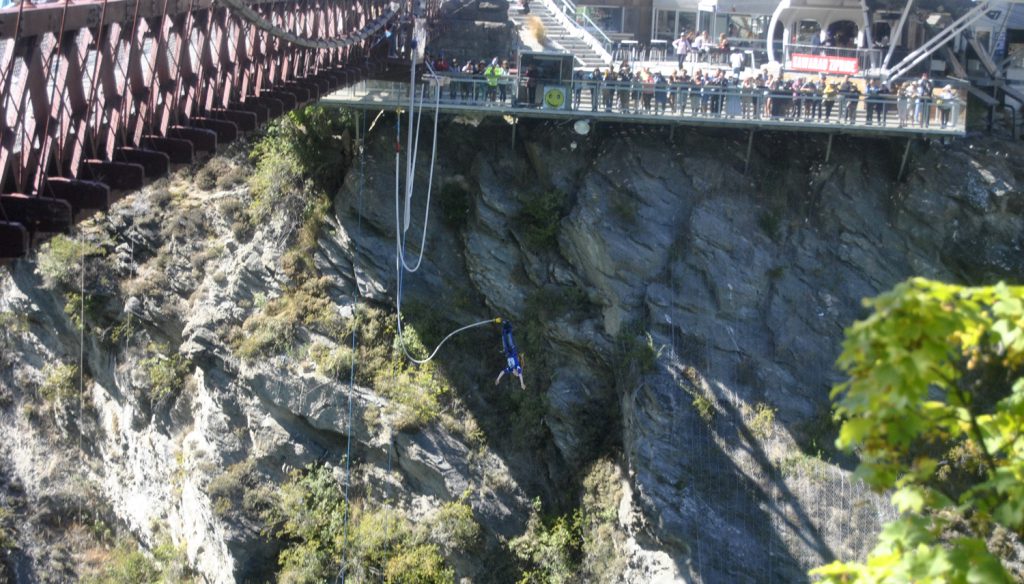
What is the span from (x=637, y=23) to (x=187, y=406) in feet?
55.1

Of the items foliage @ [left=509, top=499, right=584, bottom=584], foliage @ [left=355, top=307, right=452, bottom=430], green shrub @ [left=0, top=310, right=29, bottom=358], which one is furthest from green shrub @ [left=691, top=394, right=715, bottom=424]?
green shrub @ [left=0, top=310, right=29, bottom=358]

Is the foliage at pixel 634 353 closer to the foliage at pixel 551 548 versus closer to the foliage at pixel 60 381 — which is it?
the foliage at pixel 551 548

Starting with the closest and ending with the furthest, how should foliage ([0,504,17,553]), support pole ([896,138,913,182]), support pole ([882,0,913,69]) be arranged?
support pole ([896,138,913,182])
support pole ([882,0,913,69])
foliage ([0,504,17,553])

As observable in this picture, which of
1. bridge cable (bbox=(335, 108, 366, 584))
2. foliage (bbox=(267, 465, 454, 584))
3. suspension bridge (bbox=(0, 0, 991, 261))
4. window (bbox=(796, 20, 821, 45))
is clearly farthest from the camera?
window (bbox=(796, 20, 821, 45))

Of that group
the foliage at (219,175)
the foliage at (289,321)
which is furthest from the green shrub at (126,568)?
the foliage at (219,175)

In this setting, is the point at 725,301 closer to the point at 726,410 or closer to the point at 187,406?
the point at 726,410

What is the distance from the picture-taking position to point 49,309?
27.9m

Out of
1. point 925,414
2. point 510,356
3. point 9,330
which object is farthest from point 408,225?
point 925,414

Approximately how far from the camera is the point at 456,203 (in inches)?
976

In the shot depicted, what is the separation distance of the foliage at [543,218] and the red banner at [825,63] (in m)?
6.95

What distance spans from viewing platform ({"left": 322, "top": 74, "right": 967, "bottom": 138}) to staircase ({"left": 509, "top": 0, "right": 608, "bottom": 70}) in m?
5.56

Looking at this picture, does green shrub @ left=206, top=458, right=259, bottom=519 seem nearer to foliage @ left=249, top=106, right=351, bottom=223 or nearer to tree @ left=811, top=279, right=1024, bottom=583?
foliage @ left=249, top=106, right=351, bottom=223

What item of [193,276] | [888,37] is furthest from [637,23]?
[193,276]

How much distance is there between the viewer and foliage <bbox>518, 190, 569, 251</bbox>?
23.9 metres
